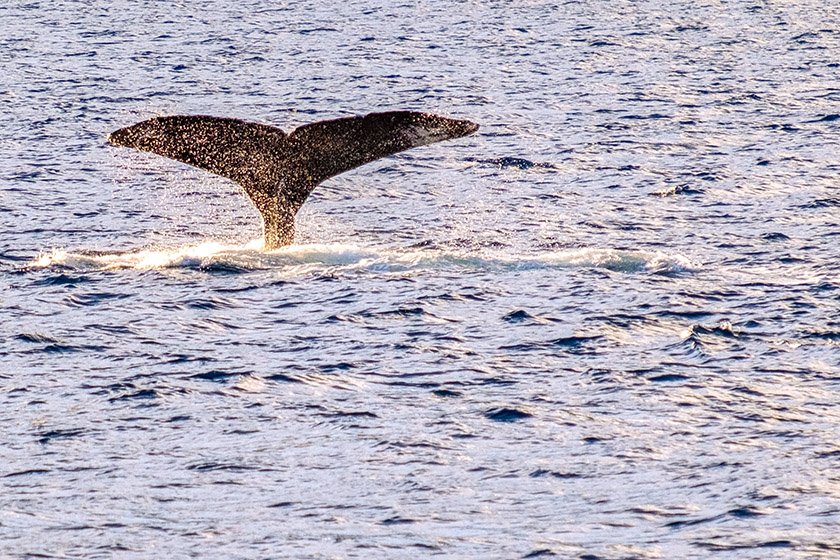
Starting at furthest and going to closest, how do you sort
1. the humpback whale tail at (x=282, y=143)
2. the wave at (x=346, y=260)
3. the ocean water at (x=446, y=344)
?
the wave at (x=346, y=260), the humpback whale tail at (x=282, y=143), the ocean water at (x=446, y=344)

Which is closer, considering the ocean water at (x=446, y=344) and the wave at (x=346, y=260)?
the ocean water at (x=446, y=344)

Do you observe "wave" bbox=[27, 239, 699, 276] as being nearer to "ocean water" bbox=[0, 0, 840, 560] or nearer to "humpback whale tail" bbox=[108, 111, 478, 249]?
"ocean water" bbox=[0, 0, 840, 560]

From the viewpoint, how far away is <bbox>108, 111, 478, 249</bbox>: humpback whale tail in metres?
17.4

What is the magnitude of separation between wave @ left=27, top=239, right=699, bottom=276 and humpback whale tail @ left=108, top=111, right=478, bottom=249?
5.67ft

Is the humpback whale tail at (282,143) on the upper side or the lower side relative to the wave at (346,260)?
upper

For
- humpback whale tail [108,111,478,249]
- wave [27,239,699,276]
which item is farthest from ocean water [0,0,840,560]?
humpback whale tail [108,111,478,249]

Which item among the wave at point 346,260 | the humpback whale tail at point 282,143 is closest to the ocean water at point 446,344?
the wave at point 346,260

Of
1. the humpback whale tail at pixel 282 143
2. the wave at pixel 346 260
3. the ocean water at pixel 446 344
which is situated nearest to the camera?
the ocean water at pixel 446 344

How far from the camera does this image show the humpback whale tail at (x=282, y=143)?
17438 mm

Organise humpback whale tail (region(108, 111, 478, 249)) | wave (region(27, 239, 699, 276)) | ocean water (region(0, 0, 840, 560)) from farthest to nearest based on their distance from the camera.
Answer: wave (region(27, 239, 699, 276)) → humpback whale tail (region(108, 111, 478, 249)) → ocean water (region(0, 0, 840, 560))

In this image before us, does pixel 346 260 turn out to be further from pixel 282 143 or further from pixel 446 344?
pixel 446 344

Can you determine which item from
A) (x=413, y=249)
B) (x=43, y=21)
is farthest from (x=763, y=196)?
(x=43, y=21)

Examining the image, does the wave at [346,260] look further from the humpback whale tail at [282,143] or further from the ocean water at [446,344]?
the humpback whale tail at [282,143]

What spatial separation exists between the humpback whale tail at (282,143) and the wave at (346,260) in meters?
1.73
